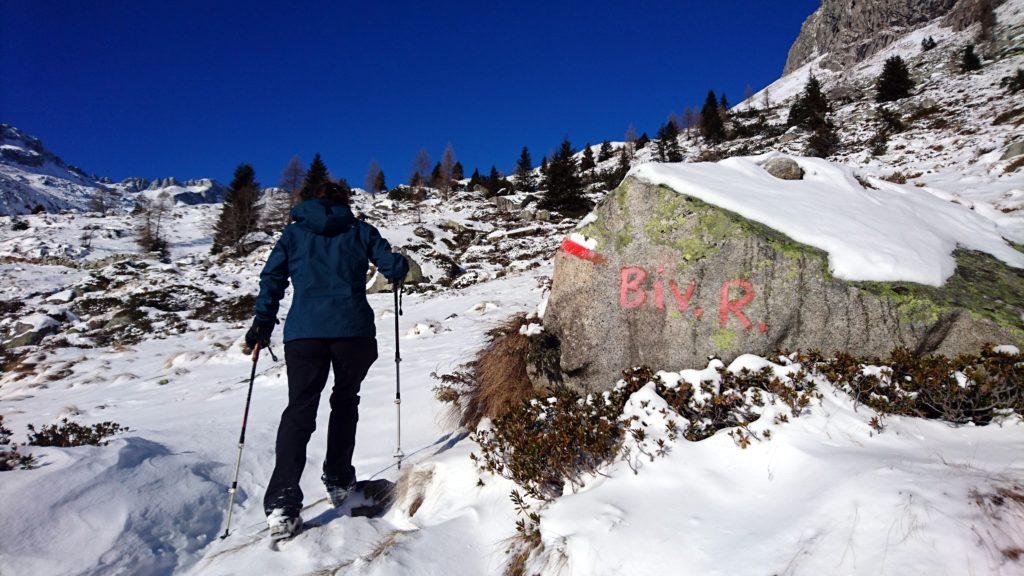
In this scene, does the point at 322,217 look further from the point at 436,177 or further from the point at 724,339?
the point at 436,177

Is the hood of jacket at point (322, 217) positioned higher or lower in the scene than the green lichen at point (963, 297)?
higher

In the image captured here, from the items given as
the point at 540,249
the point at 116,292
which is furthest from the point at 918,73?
the point at 116,292

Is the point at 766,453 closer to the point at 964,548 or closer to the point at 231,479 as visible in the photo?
the point at 964,548

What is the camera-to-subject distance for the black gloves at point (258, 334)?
339 centimetres

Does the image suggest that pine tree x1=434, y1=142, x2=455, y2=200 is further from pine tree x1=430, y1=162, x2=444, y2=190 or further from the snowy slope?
the snowy slope

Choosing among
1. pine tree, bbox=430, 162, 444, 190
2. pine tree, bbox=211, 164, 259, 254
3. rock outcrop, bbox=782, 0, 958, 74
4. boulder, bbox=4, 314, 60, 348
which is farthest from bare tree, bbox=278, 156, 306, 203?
rock outcrop, bbox=782, 0, 958, 74

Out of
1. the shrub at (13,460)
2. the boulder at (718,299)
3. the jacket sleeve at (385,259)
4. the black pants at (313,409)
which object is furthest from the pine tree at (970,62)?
the shrub at (13,460)

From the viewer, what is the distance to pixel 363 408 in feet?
18.9

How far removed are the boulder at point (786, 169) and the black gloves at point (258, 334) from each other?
18.5 ft

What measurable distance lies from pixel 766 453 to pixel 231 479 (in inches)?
183

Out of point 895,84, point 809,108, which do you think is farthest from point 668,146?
point 895,84

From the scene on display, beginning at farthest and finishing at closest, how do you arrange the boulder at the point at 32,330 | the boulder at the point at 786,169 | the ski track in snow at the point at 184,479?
the boulder at the point at 32,330, the boulder at the point at 786,169, the ski track in snow at the point at 184,479

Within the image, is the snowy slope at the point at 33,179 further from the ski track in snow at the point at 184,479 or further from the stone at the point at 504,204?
the ski track in snow at the point at 184,479

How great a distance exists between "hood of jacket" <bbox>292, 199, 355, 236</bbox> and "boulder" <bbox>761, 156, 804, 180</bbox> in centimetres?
485
